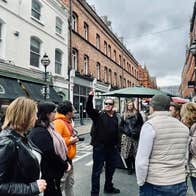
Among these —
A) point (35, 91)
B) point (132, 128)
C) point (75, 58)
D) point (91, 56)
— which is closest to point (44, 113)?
point (132, 128)

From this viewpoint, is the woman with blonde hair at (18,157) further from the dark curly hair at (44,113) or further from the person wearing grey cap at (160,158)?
the person wearing grey cap at (160,158)

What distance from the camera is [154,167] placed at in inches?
111

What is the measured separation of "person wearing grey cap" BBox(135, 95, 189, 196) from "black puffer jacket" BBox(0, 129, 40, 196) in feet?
3.86

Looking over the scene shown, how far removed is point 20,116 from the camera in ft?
7.68

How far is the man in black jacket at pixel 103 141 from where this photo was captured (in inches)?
199

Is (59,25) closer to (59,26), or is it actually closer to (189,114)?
(59,26)

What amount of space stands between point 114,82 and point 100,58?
6.85 m

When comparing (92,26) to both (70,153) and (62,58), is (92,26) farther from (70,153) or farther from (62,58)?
(70,153)

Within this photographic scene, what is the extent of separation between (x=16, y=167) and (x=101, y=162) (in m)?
3.16

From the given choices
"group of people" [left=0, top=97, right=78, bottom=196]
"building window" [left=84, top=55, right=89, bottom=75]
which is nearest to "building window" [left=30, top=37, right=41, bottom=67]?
"building window" [left=84, top=55, right=89, bottom=75]

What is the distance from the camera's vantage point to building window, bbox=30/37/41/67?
1571cm

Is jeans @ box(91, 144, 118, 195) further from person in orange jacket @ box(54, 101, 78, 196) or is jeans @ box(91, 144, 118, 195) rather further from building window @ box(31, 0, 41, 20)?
building window @ box(31, 0, 41, 20)

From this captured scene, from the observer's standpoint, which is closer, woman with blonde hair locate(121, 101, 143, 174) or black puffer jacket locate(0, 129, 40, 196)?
black puffer jacket locate(0, 129, 40, 196)

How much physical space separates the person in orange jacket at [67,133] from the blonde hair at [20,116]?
1595 mm
